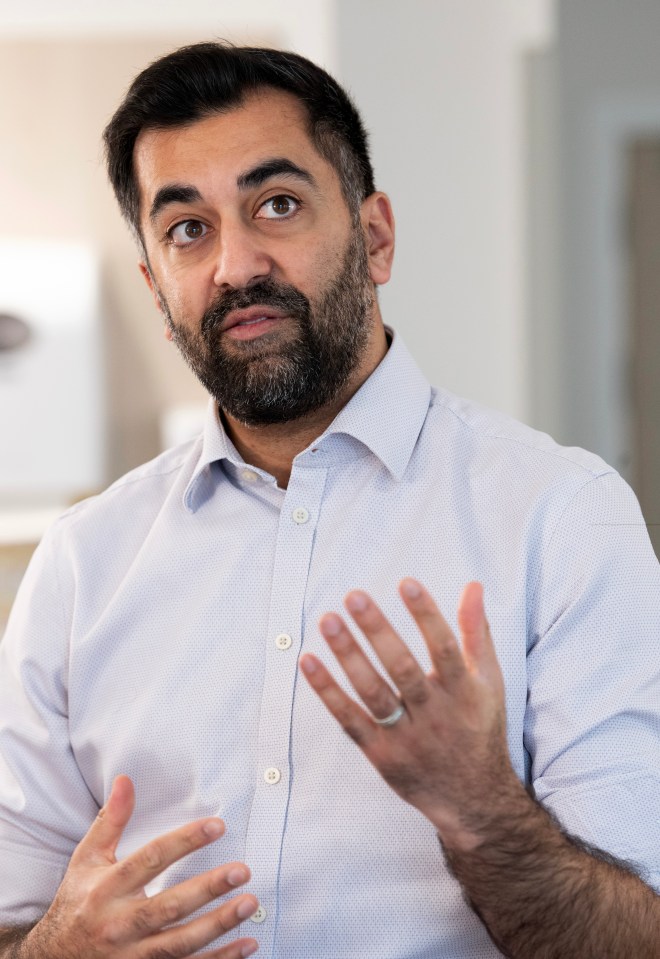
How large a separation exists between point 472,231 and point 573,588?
145cm

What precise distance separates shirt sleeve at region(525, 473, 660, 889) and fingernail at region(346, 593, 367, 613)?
0.91 feet

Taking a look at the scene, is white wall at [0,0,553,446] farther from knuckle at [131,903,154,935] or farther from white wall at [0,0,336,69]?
knuckle at [131,903,154,935]

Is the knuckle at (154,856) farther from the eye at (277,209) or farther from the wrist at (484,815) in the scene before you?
the eye at (277,209)

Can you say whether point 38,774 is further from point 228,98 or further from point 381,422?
point 228,98

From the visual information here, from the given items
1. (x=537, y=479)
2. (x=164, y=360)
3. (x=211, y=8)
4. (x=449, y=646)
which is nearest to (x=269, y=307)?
(x=537, y=479)

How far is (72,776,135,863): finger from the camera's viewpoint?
0.95 metres

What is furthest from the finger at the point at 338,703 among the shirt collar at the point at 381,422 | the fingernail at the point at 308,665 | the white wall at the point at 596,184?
the white wall at the point at 596,184

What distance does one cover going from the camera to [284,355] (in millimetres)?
1152

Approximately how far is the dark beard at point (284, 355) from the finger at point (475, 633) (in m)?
0.41

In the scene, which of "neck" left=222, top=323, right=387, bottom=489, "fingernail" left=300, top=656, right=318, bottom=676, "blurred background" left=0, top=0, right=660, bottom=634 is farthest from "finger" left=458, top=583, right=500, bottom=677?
"blurred background" left=0, top=0, right=660, bottom=634

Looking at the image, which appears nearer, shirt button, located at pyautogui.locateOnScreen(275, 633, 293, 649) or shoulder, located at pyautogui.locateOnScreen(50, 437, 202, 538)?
shirt button, located at pyautogui.locateOnScreen(275, 633, 293, 649)

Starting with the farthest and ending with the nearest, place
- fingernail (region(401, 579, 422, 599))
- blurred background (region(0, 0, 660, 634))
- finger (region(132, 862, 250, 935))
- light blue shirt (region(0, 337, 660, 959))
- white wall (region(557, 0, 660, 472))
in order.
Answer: blurred background (region(0, 0, 660, 634)) < white wall (region(557, 0, 660, 472)) < light blue shirt (region(0, 337, 660, 959)) < finger (region(132, 862, 250, 935)) < fingernail (region(401, 579, 422, 599))

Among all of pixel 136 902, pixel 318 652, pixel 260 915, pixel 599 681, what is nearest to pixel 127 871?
pixel 136 902

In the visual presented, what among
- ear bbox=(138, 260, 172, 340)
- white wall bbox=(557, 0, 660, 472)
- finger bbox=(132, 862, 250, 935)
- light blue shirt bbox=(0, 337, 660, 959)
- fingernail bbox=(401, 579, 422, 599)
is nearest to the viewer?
fingernail bbox=(401, 579, 422, 599)
